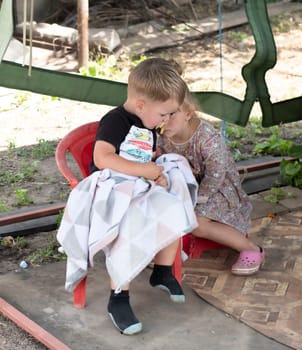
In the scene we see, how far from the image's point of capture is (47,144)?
6.57m

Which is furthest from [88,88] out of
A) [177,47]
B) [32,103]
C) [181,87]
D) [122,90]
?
[177,47]

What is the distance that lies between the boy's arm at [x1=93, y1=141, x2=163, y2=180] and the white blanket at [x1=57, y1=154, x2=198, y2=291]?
1.1 inches

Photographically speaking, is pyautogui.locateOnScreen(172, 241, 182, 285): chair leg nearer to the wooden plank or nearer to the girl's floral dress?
the girl's floral dress

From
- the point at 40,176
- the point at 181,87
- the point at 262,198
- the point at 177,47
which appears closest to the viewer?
the point at 181,87

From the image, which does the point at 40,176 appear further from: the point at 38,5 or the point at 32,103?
the point at 32,103

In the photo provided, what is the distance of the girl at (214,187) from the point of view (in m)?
4.11

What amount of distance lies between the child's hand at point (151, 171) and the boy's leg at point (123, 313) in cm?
51

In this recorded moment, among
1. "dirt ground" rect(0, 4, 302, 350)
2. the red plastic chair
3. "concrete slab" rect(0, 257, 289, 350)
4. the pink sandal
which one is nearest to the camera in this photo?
"concrete slab" rect(0, 257, 289, 350)

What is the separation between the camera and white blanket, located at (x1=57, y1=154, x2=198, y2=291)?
140 inches

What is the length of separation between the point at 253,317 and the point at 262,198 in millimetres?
1646

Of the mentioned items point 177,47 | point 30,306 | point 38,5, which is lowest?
point 30,306

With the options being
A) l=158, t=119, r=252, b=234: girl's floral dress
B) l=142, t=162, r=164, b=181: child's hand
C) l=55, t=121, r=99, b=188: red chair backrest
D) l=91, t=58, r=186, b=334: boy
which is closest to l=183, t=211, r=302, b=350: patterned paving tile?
l=158, t=119, r=252, b=234: girl's floral dress

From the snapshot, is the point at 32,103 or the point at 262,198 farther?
the point at 32,103

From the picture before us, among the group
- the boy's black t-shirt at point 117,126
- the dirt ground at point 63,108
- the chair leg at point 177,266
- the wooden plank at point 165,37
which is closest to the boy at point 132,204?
the boy's black t-shirt at point 117,126
